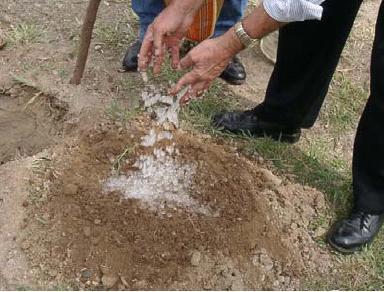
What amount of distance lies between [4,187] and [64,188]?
23 cm

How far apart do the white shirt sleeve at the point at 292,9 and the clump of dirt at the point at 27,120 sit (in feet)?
3.96

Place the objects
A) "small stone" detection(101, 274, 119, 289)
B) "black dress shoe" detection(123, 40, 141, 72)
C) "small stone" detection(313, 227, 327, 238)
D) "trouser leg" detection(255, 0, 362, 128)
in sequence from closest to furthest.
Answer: "small stone" detection(101, 274, 119, 289) < "trouser leg" detection(255, 0, 362, 128) < "small stone" detection(313, 227, 327, 238) < "black dress shoe" detection(123, 40, 141, 72)

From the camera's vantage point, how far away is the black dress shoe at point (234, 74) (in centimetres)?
313

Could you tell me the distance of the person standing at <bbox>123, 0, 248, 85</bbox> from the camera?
2830mm

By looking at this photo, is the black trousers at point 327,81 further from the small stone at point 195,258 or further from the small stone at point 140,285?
the small stone at point 140,285

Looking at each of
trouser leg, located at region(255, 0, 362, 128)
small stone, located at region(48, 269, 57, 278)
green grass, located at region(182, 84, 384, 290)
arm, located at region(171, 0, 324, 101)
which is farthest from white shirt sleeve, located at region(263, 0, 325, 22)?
small stone, located at region(48, 269, 57, 278)

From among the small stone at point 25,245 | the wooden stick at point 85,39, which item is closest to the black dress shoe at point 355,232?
the small stone at point 25,245

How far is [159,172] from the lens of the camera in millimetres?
2586

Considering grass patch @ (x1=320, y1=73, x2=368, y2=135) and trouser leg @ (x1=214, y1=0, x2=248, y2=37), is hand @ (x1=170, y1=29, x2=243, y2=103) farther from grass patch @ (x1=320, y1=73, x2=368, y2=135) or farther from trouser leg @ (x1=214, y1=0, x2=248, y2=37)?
grass patch @ (x1=320, y1=73, x2=368, y2=135)

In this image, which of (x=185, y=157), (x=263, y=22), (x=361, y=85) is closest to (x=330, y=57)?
(x=263, y=22)

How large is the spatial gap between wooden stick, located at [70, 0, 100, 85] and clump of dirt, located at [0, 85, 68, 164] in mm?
153

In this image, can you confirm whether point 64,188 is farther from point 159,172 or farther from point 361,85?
point 361,85

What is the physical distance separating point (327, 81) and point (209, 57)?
2.28ft

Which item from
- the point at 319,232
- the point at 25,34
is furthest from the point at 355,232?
the point at 25,34
